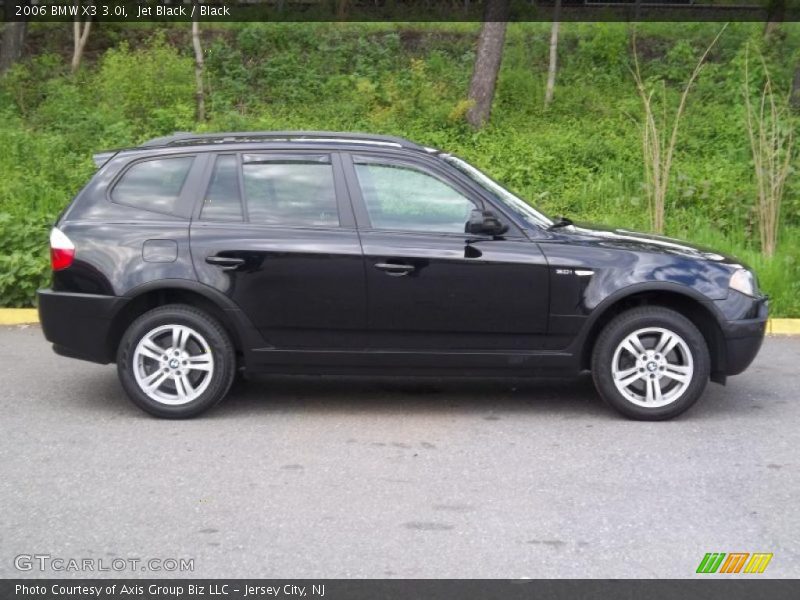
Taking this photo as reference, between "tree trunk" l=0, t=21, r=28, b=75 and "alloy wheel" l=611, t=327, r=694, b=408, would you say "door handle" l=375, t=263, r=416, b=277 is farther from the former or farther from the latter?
"tree trunk" l=0, t=21, r=28, b=75

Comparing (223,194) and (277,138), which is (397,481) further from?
(277,138)

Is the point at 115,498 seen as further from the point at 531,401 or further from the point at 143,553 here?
the point at 531,401

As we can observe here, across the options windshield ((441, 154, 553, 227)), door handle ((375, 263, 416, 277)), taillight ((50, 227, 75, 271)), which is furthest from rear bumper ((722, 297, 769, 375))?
taillight ((50, 227, 75, 271))

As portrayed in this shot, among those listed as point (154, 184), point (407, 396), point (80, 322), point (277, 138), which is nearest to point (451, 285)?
point (407, 396)

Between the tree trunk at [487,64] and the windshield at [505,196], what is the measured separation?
892cm

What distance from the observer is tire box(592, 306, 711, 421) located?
673 cm

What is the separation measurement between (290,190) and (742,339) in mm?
3019

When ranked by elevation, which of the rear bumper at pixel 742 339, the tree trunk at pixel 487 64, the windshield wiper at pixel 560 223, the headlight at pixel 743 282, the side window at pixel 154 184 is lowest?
the rear bumper at pixel 742 339

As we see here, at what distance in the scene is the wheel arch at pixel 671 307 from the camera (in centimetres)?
669

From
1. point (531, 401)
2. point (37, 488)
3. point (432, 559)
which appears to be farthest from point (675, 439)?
point (37, 488)

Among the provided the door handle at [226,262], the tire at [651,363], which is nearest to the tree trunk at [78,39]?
the door handle at [226,262]

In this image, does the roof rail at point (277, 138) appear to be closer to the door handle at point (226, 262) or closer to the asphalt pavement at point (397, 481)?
the door handle at point (226, 262)

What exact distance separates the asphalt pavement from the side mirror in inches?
48.3

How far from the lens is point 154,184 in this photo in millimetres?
7035
